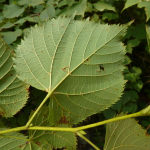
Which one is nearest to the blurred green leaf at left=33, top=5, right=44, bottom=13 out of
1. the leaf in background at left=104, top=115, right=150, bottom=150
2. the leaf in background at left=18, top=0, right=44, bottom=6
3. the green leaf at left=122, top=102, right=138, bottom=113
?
the leaf in background at left=18, top=0, right=44, bottom=6

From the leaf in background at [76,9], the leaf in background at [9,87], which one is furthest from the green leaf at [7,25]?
the leaf in background at [9,87]

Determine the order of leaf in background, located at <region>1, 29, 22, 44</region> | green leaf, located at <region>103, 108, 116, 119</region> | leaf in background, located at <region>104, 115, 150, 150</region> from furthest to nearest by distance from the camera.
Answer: green leaf, located at <region>103, 108, 116, 119</region>
leaf in background, located at <region>1, 29, 22, 44</region>
leaf in background, located at <region>104, 115, 150, 150</region>

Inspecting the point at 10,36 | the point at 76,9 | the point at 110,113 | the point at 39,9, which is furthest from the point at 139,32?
the point at 10,36

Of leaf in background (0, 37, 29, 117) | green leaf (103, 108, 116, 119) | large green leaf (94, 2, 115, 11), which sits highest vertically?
large green leaf (94, 2, 115, 11)

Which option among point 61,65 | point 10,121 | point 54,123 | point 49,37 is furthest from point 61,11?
point 10,121

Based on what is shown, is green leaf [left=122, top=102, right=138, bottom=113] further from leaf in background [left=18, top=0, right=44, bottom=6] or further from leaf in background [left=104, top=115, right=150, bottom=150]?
leaf in background [left=18, top=0, right=44, bottom=6]

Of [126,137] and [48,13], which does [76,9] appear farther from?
Result: [126,137]

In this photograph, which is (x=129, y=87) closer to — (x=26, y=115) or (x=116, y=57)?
(x=116, y=57)

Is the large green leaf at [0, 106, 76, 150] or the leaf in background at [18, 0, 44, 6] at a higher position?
the leaf in background at [18, 0, 44, 6]
